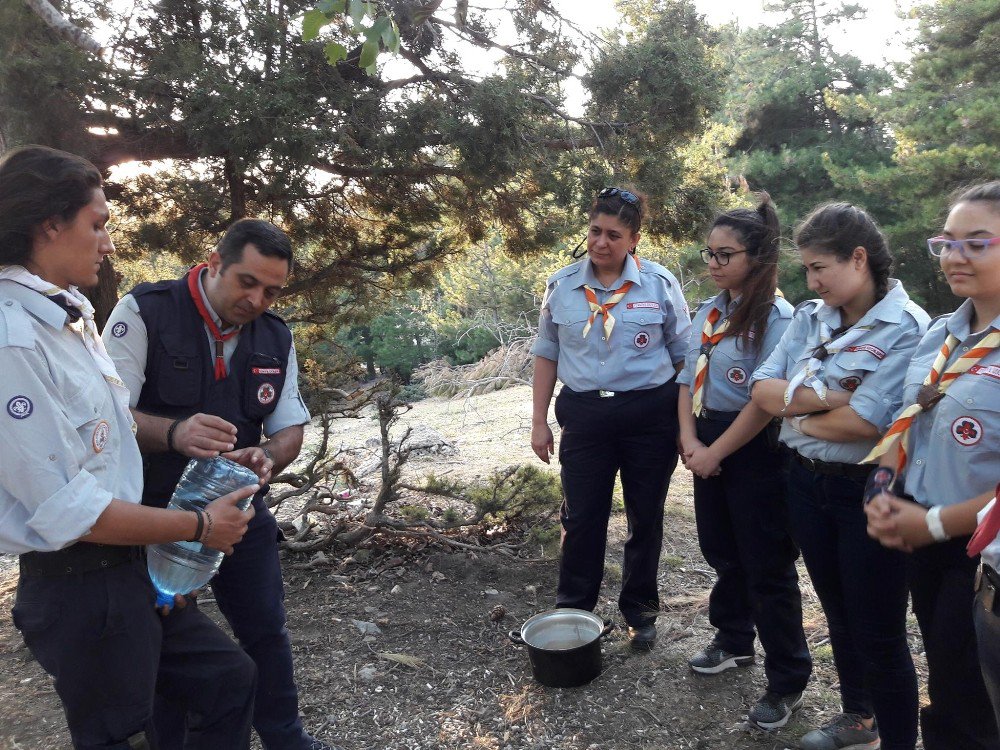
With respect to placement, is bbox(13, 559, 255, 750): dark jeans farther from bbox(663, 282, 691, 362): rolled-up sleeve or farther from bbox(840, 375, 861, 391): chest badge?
bbox(663, 282, 691, 362): rolled-up sleeve

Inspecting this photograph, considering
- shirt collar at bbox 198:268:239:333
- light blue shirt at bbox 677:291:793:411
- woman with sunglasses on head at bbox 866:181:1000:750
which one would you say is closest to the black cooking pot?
light blue shirt at bbox 677:291:793:411

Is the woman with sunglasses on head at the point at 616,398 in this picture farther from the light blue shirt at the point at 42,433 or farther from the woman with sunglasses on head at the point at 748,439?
the light blue shirt at the point at 42,433

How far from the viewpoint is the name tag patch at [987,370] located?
1.84 meters

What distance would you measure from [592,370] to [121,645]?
2.14 m

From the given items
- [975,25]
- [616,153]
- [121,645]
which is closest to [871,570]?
[121,645]

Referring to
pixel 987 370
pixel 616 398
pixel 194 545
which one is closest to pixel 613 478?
pixel 616 398

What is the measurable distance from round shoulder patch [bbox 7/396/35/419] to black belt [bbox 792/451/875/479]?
2243mm

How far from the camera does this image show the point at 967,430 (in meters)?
1.87

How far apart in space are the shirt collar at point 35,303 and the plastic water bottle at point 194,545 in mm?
699

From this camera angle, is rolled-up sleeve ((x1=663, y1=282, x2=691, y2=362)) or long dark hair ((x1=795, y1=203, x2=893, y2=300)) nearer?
long dark hair ((x1=795, y1=203, x2=893, y2=300))

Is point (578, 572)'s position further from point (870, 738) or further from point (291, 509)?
point (291, 509)

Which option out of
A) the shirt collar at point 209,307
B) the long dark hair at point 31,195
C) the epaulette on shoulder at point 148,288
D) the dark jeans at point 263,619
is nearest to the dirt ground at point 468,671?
the dark jeans at point 263,619

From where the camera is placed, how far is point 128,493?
186 centimetres

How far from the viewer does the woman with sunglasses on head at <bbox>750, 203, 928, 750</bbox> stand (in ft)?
7.57
